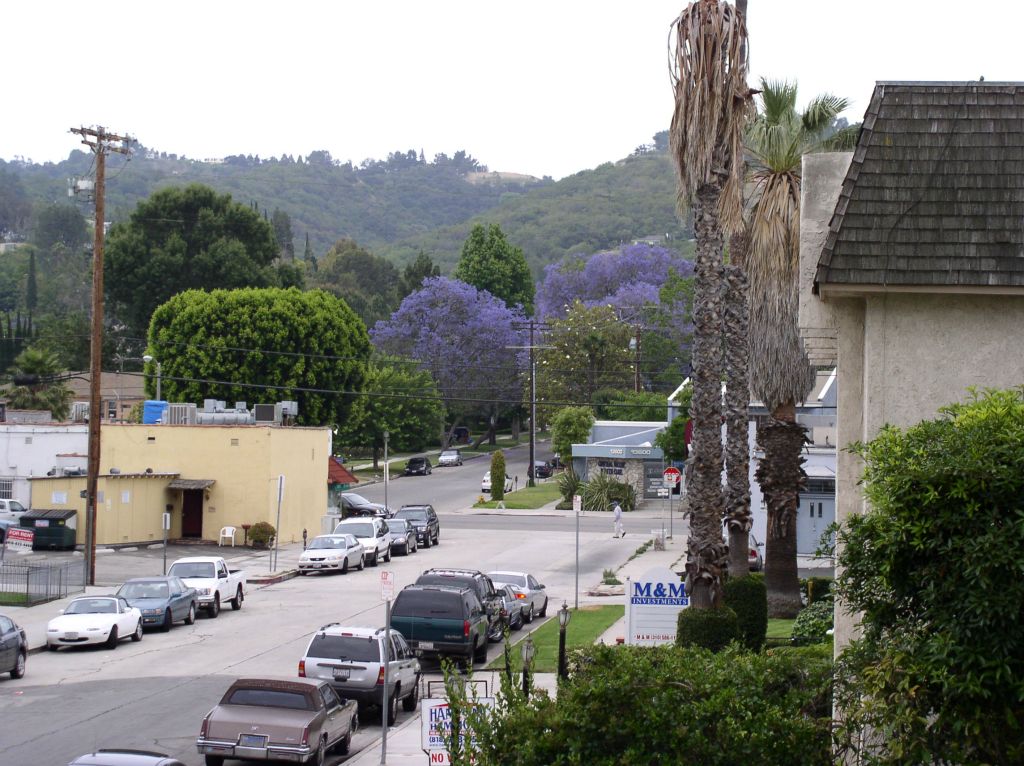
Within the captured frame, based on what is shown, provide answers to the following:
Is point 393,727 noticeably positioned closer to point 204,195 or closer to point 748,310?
point 748,310

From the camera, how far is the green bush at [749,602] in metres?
23.1

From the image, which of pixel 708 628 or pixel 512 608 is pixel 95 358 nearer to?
pixel 512 608

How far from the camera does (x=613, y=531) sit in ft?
178

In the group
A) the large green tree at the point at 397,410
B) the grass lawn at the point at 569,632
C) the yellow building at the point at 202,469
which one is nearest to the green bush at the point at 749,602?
the grass lawn at the point at 569,632

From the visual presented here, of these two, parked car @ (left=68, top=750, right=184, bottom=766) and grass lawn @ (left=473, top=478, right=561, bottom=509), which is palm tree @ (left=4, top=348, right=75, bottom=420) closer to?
grass lawn @ (left=473, top=478, right=561, bottom=509)

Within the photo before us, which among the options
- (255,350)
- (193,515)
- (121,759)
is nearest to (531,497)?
(255,350)

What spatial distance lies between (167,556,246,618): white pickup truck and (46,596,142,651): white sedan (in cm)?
Answer: 384

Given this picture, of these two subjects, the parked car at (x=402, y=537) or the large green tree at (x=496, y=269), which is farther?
the large green tree at (x=496, y=269)

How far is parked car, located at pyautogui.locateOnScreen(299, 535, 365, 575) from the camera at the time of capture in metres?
40.0

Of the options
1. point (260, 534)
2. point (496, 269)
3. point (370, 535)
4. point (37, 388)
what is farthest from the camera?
point (496, 269)

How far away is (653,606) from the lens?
65.3 feet

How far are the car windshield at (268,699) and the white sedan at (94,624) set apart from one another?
10446 mm

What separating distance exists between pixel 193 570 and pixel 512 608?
331 inches

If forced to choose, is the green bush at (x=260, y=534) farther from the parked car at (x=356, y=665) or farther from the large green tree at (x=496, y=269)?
the large green tree at (x=496, y=269)
